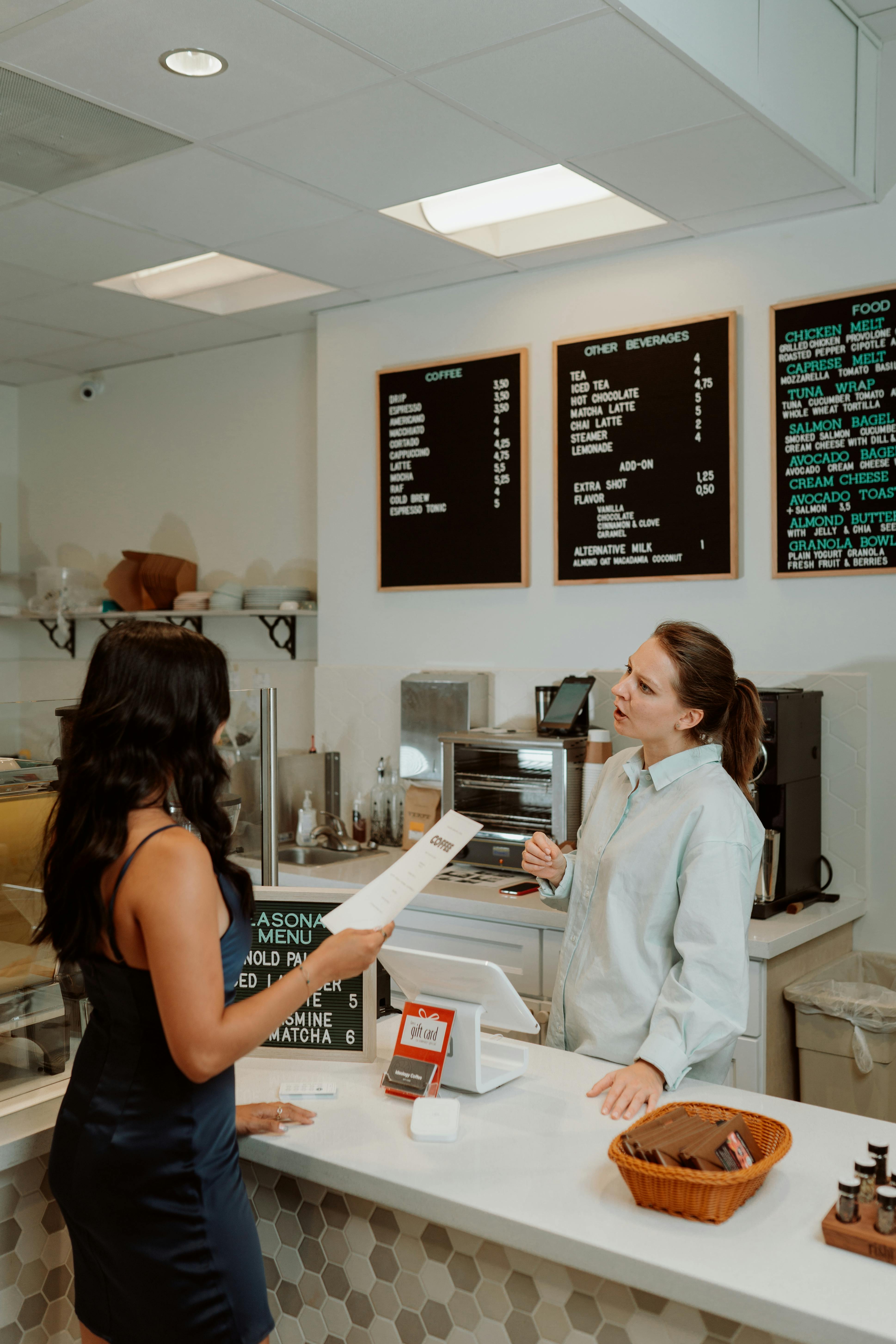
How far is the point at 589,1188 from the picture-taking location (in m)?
1.52

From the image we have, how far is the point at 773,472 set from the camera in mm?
3391

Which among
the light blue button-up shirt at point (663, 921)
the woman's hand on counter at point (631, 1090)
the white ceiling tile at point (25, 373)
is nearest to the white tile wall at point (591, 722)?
the light blue button-up shirt at point (663, 921)

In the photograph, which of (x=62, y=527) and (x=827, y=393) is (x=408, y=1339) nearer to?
(x=827, y=393)

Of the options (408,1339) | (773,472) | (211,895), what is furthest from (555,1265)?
(773,472)

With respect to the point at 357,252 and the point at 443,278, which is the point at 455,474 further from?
the point at 357,252

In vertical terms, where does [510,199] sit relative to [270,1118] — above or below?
above

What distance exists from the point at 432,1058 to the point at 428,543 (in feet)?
8.28

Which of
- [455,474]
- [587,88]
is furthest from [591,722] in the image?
[587,88]

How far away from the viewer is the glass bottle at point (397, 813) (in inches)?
164

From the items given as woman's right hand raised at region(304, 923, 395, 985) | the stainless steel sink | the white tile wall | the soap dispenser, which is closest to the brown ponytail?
woman's right hand raised at region(304, 923, 395, 985)

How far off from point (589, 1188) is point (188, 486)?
13.6 feet

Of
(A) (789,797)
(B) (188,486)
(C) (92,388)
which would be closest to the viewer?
(A) (789,797)

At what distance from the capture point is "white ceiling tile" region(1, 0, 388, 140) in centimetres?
228

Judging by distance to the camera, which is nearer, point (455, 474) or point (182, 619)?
point (455, 474)
